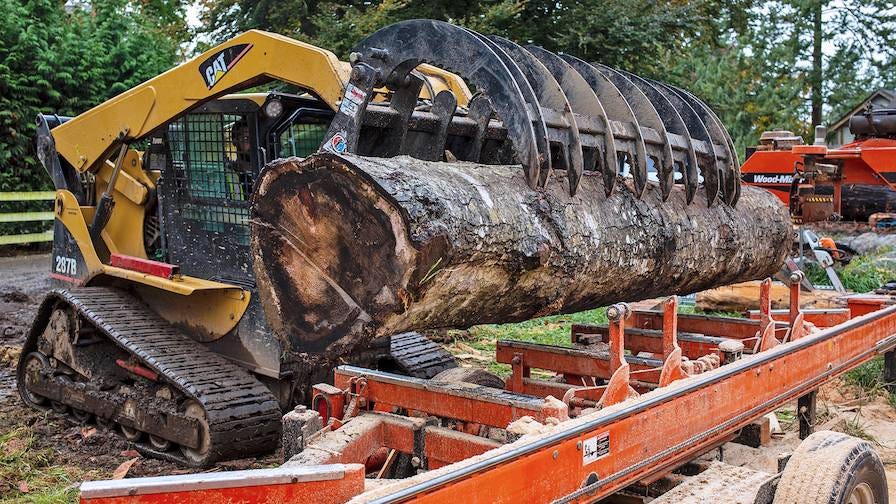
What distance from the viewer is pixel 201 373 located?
5918 millimetres

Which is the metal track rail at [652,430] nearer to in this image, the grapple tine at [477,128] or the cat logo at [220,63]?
the grapple tine at [477,128]

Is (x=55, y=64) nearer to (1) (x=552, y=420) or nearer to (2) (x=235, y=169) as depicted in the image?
(2) (x=235, y=169)

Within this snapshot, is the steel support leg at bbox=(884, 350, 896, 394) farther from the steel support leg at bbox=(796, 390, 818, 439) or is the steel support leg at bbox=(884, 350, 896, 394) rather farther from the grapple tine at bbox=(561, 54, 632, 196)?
the grapple tine at bbox=(561, 54, 632, 196)

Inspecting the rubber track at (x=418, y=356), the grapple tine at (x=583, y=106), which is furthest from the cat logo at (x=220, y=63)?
the rubber track at (x=418, y=356)

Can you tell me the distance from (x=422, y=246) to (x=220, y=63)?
10.1 feet

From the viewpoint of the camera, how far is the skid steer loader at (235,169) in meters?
4.10

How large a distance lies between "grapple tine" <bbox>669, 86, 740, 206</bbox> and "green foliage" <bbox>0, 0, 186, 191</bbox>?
1275 centimetres

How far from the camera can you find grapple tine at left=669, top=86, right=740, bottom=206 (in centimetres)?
529

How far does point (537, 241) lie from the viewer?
12.4 ft

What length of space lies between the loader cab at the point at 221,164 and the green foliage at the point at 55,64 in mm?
9591

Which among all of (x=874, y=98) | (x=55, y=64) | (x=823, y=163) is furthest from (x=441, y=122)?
(x=874, y=98)

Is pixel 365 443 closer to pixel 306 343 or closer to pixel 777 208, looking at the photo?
pixel 306 343

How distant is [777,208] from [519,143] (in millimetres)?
2923

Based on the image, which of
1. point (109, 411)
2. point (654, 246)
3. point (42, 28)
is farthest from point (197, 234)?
point (42, 28)
